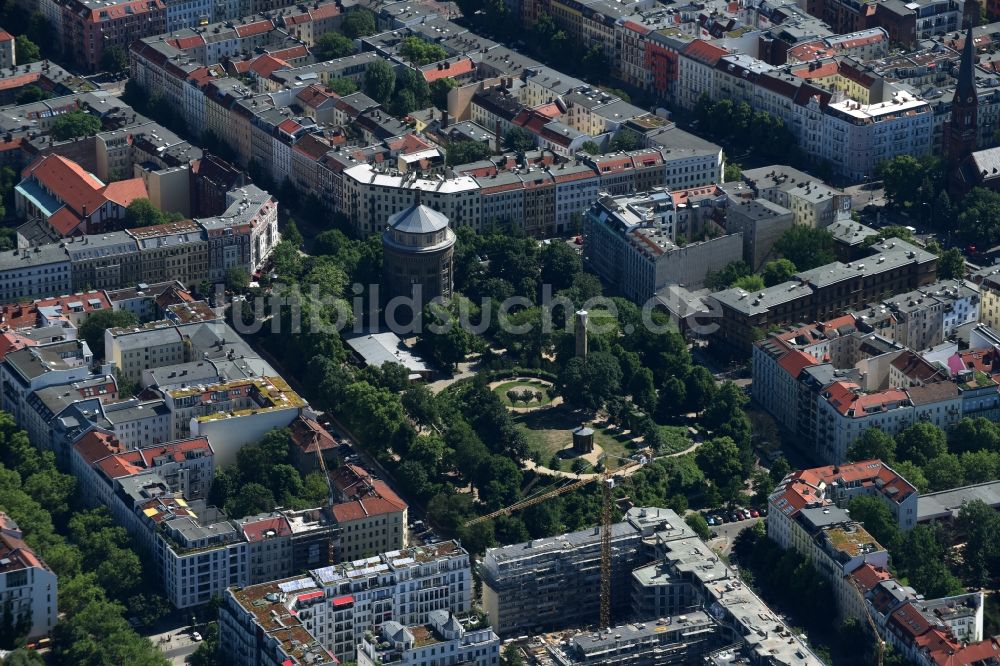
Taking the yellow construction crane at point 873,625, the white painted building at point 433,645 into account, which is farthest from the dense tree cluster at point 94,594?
the yellow construction crane at point 873,625

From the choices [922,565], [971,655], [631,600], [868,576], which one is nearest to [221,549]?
[631,600]

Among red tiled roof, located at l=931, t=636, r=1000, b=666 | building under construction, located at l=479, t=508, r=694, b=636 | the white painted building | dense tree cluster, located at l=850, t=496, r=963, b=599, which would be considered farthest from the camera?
dense tree cluster, located at l=850, t=496, r=963, b=599

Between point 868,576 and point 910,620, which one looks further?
point 868,576

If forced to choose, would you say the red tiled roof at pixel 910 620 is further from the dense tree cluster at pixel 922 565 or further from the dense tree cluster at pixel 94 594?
the dense tree cluster at pixel 94 594

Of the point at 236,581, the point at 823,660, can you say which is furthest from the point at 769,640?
the point at 236,581

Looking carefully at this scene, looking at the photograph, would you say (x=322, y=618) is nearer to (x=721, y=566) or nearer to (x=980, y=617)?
(x=721, y=566)

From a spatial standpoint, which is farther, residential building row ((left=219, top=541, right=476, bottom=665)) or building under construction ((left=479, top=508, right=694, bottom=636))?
building under construction ((left=479, top=508, right=694, bottom=636))

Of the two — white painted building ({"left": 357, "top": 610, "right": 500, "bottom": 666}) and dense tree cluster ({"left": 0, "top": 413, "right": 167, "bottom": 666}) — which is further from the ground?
white painted building ({"left": 357, "top": 610, "right": 500, "bottom": 666})

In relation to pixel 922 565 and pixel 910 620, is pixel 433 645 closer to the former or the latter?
pixel 910 620

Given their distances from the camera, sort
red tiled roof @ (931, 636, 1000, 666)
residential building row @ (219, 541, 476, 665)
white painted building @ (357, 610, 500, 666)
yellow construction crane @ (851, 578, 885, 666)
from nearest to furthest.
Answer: white painted building @ (357, 610, 500, 666), residential building row @ (219, 541, 476, 665), red tiled roof @ (931, 636, 1000, 666), yellow construction crane @ (851, 578, 885, 666)

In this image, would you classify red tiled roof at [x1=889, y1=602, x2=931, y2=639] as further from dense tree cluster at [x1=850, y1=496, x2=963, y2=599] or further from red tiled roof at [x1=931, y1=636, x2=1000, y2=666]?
dense tree cluster at [x1=850, y1=496, x2=963, y2=599]

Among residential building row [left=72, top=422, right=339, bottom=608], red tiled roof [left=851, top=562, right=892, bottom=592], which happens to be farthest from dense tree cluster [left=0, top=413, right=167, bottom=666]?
red tiled roof [left=851, top=562, right=892, bottom=592]
